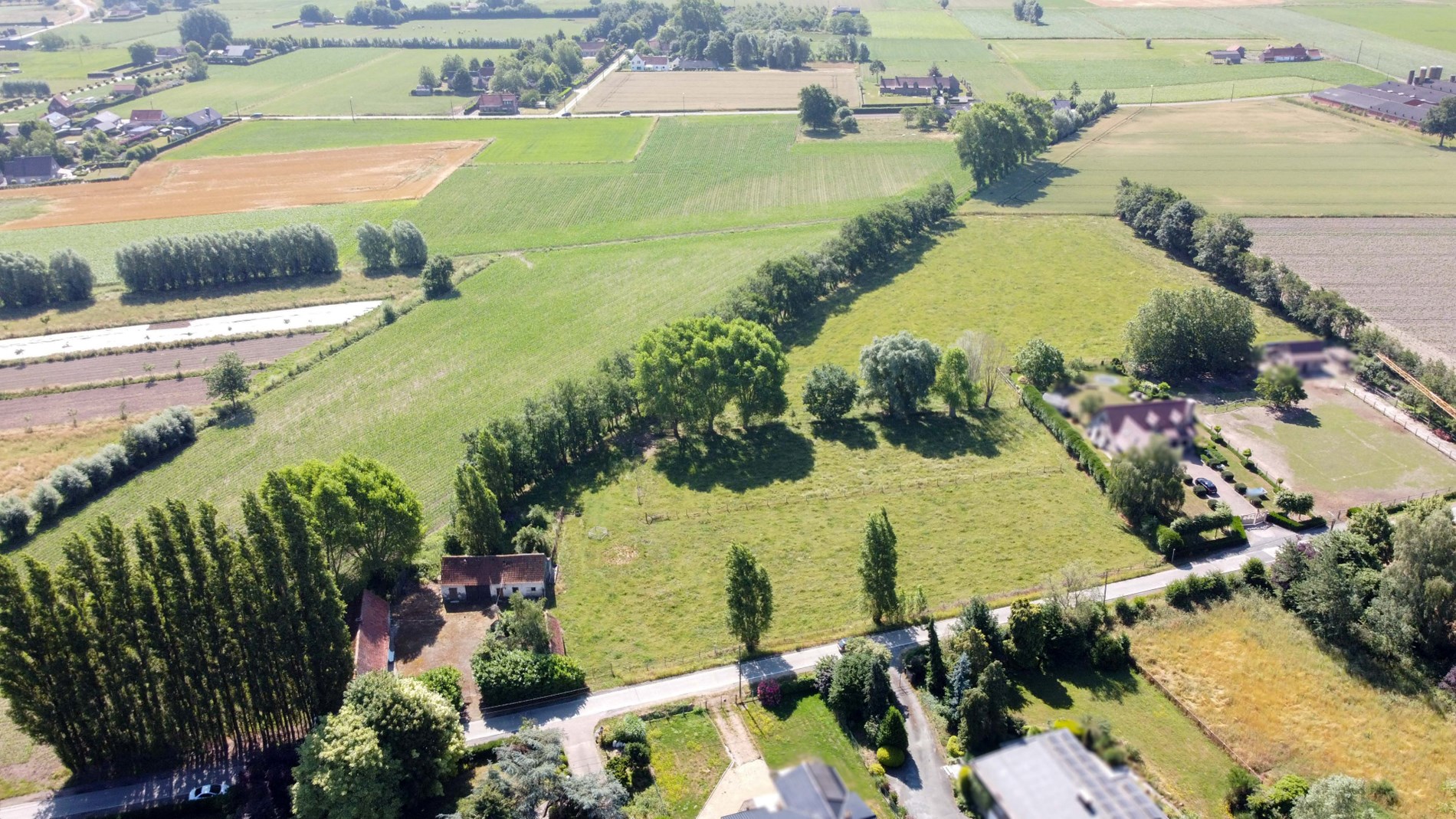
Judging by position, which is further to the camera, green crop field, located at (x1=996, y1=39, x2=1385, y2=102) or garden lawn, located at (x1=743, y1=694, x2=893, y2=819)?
green crop field, located at (x1=996, y1=39, x2=1385, y2=102)

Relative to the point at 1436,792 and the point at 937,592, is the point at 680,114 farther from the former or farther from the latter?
the point at 1436,792

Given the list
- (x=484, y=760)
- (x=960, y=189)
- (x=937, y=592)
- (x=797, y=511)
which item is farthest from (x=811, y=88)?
(x=484, y=760)

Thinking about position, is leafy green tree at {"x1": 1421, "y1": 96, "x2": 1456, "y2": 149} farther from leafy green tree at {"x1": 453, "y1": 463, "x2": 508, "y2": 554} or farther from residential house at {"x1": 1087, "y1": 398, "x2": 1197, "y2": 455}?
leafy green tree at {"x1": 453, "y1": 463, "x2": 508, "y2": 554}

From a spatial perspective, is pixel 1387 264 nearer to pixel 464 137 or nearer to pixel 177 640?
pixel 177 640

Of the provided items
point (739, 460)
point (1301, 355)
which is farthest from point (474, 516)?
point (1301, 355)

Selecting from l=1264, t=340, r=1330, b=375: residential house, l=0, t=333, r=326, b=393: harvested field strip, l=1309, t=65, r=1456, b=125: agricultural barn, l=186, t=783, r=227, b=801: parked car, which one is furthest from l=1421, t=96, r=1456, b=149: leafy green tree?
l=186, t=783, r=227, b=801: parked car

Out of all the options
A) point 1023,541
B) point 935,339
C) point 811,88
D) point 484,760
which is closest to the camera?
point 484,760

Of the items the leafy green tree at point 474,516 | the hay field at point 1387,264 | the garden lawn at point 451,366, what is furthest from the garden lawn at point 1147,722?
the hay field at point 1387,264
